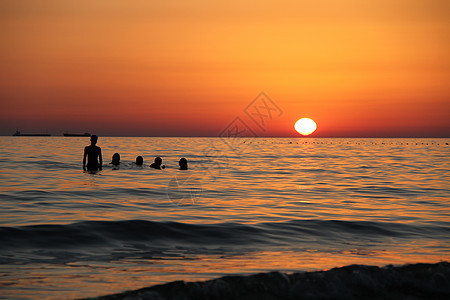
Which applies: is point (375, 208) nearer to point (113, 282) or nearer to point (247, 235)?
point (247, 235)

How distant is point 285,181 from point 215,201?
10.0 metres

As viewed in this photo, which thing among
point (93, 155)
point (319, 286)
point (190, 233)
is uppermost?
point (93, 155)

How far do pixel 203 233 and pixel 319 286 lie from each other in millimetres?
5929

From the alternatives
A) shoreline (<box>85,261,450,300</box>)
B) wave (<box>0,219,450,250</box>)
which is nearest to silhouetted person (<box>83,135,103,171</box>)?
wave (<box>0,219,450,250</box>)

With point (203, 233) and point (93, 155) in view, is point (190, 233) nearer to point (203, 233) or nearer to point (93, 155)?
point (203, 233)

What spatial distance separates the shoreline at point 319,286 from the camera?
5.73m

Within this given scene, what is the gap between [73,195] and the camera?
61.4 feet

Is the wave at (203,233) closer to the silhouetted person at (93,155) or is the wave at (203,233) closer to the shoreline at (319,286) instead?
the shoreline at (319,286)

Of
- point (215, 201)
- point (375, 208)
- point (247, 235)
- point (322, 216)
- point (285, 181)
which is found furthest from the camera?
point (285, 181)

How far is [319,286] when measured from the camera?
6070mm

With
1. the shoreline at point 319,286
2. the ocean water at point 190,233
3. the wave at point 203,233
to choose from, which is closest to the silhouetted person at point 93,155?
the ocean water at point 190,233

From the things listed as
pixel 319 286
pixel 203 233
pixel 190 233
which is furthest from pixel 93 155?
pixel 319 286

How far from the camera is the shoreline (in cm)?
573

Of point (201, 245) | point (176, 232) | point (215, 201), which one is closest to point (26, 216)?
point (176, 232)
